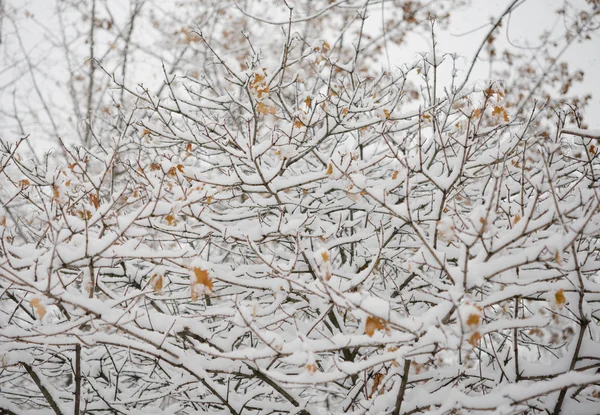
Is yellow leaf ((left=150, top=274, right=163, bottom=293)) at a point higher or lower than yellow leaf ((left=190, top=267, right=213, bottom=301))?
higher

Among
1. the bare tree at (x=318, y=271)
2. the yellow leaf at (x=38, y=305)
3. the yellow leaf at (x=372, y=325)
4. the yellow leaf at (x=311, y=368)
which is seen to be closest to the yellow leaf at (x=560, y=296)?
the bare tree at (x=318, y=271)

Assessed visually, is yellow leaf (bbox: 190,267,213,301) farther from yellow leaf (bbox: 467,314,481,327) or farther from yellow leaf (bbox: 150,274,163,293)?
yellow leaf (bbox: 467,314,481,327)

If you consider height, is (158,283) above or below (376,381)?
above

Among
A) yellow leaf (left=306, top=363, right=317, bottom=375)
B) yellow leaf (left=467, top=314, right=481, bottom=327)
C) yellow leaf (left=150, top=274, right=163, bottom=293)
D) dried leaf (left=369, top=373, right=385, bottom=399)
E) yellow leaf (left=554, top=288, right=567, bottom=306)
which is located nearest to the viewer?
yellow leaf (left=467, top=314, right=481, bottom=327)

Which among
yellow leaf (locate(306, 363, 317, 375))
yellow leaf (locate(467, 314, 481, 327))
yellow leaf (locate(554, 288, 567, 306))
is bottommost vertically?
yellow leaf (locate(306, 363, 317, 375))

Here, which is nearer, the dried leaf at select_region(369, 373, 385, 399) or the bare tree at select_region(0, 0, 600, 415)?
the bare tree at select_region(0, 0, 600, 415)

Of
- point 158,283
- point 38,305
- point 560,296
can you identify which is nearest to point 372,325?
point 560,296

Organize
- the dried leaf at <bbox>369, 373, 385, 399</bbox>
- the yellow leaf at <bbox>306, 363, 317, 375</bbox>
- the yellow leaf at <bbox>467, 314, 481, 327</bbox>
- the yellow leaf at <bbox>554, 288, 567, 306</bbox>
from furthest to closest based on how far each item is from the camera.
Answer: the dried leaf at <bbox>369, 373, 385, 399</bbox>
the yellow leaf at <bbox>554, 288, 567, 306</bbox>
the yellow leaf at <bbox>306, 363, 317, 375</bbox>
the yellow leaf at <bbox>467, 314, 481, 327</bbox>

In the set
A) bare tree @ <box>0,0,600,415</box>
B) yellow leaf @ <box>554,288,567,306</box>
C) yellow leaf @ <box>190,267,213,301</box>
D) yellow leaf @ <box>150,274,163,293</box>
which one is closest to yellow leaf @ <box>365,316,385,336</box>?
bare tree @ <box>0,0,600,415</box>

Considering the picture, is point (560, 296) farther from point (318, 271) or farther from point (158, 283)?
point (158, 283)

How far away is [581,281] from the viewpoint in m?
1.57

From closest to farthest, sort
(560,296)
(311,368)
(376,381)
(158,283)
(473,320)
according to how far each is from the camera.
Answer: (473,320) < (311,368) < (560,296) < (158,283) < (376,381)

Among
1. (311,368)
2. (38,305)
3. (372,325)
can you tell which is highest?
(38,305)

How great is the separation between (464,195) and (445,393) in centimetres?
200
